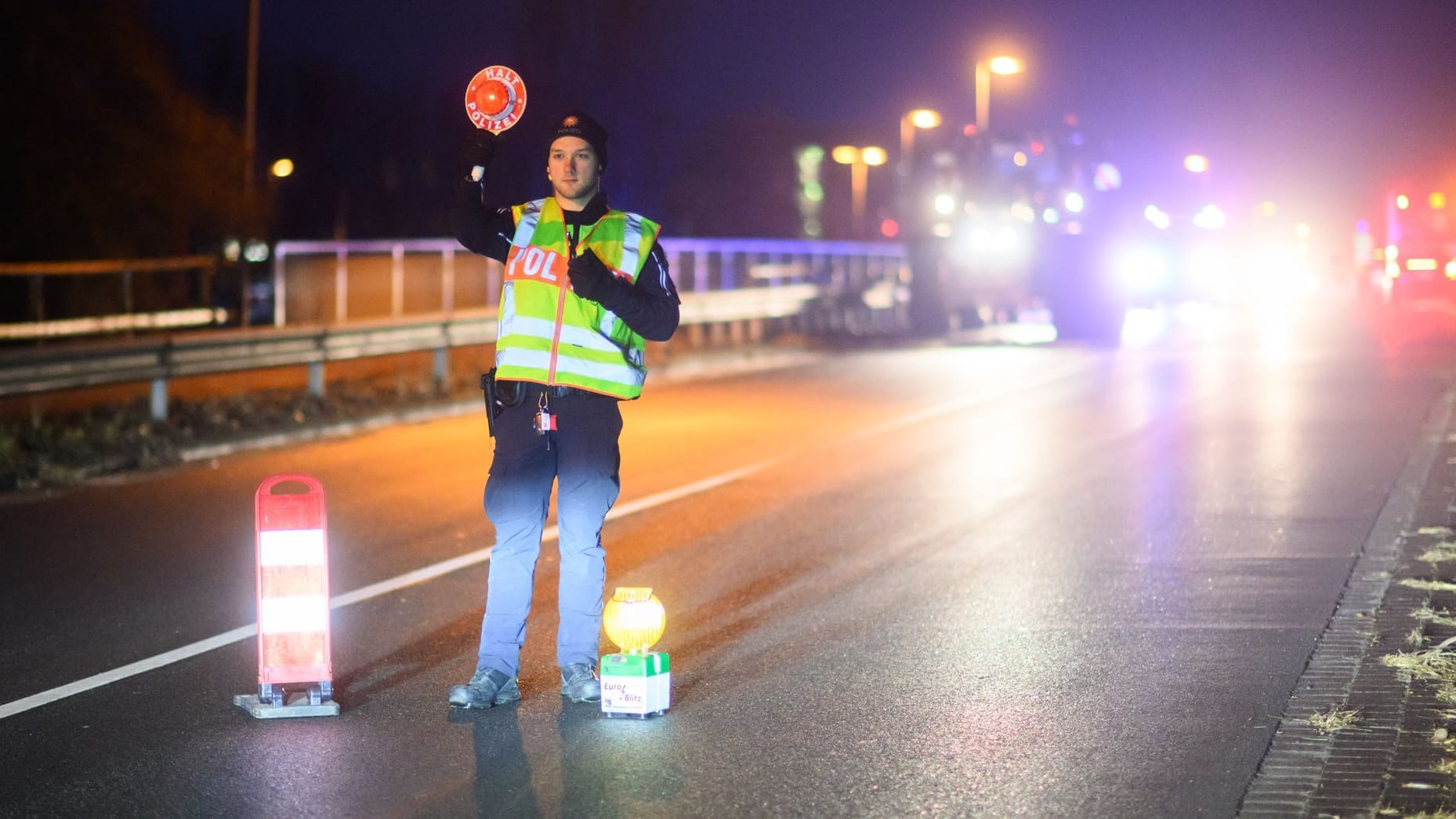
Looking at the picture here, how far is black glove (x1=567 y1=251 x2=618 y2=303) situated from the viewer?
6.03 meters

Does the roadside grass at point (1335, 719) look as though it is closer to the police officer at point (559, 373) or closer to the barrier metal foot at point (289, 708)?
the police officer at point (559, 373)

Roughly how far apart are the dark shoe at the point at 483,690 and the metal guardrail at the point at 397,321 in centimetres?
898

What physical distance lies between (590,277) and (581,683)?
1449mm

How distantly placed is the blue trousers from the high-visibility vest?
0.08 metres

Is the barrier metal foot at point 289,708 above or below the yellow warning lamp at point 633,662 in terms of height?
below

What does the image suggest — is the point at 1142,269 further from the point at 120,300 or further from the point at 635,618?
the point at 635,618

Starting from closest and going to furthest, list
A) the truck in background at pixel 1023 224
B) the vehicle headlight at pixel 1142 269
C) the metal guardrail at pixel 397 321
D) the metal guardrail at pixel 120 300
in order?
the metal guardrail at pixel 397 321 < the metal guardrail at pixel 120 300 < the truck in background at pixel 1023 224 < the vehicle headlight at pixel 1142 269

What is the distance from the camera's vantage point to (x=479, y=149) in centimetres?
643

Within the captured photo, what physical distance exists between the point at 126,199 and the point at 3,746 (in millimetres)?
29054

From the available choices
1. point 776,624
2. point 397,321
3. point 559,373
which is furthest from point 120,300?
point 559,373

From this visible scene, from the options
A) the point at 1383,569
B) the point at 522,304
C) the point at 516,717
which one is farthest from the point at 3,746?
the point at 1383,569

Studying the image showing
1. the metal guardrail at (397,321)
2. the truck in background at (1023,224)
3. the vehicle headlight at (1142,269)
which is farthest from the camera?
the vehicle headlight at (1142,269)

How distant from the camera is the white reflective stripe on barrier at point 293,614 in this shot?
20.9 ft

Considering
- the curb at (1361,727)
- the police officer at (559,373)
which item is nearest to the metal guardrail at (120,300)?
the police officer at (559,373)
